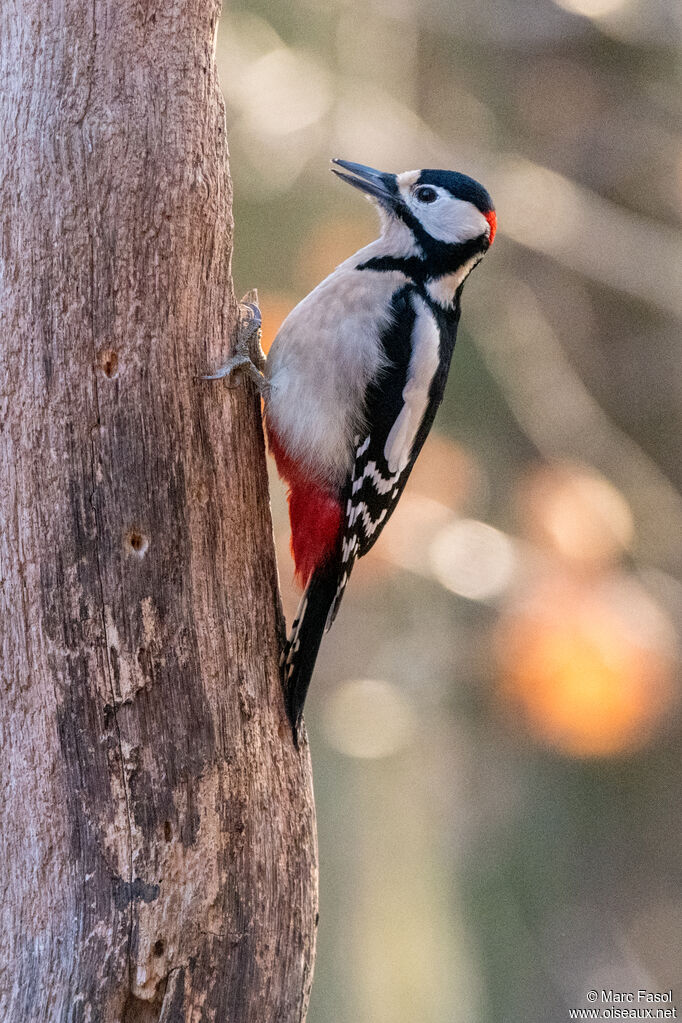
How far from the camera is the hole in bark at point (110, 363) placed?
1.66 meters

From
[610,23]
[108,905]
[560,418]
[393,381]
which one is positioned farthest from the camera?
[560,418]

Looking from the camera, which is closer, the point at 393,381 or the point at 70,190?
the point at 70,190

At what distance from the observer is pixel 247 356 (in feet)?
6.11

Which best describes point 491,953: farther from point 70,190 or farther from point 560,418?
point 70,190

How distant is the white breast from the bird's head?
0.75 ft

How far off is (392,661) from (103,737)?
9.73 ft

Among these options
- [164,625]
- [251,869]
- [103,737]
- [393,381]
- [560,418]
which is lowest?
[560,418]

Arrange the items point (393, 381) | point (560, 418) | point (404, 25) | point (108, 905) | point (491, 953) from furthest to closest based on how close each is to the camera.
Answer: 1. point (491, 953)
2. point (404, 25)
3. point (560, 418)
4. point (393, 381)
5. point (108, 905)

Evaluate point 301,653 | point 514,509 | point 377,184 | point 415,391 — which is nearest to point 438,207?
point 377,184

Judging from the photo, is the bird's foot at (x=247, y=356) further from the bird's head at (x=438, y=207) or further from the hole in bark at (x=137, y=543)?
the bird's head at (x=438, y=207)

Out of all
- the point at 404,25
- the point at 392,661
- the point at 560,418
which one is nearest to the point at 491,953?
the point at 392,661

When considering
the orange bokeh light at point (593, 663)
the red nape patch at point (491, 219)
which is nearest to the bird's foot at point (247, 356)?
the red nape patch at point (491, 219)

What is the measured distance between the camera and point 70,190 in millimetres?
1650

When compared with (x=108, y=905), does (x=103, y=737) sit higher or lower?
higher
